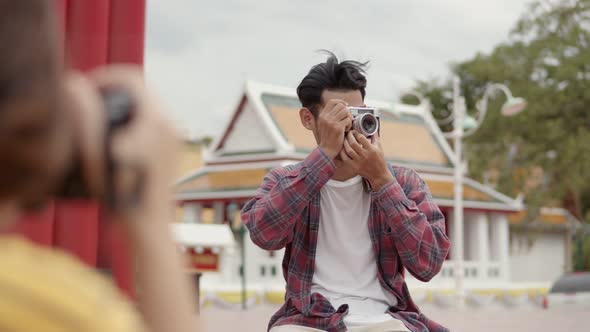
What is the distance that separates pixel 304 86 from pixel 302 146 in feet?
44.4

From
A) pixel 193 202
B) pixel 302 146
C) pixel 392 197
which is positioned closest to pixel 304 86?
pixel 392 197

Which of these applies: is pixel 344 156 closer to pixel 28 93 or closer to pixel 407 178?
pixel 407 178

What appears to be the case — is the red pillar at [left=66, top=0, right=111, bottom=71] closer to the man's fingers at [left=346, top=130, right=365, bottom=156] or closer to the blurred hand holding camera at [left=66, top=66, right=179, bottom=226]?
the man's fingers at [left=346, top=130, right=365, bottom=156]

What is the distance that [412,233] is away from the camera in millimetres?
2623

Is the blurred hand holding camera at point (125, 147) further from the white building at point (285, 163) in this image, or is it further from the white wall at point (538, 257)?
the white wall at point (538, 257)

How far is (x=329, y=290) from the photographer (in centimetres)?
273

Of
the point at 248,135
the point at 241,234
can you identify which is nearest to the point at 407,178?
the point at 241,234

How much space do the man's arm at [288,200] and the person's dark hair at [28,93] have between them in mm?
1927

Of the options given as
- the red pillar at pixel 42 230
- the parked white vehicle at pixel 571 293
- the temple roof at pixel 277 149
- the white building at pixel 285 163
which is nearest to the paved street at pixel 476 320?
the parked white vehicle at pixel 571 293

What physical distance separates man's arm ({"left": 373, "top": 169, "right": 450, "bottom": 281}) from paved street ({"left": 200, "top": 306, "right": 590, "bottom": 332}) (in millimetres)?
7850

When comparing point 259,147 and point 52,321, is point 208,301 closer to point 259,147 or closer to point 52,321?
point 259,147

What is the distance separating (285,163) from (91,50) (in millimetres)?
12031

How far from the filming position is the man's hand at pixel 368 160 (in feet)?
8.73

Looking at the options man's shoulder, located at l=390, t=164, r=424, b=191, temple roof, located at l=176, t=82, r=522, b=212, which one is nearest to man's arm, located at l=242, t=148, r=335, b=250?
man's shoulder, located at l=390, t=164, r=424, b=191
